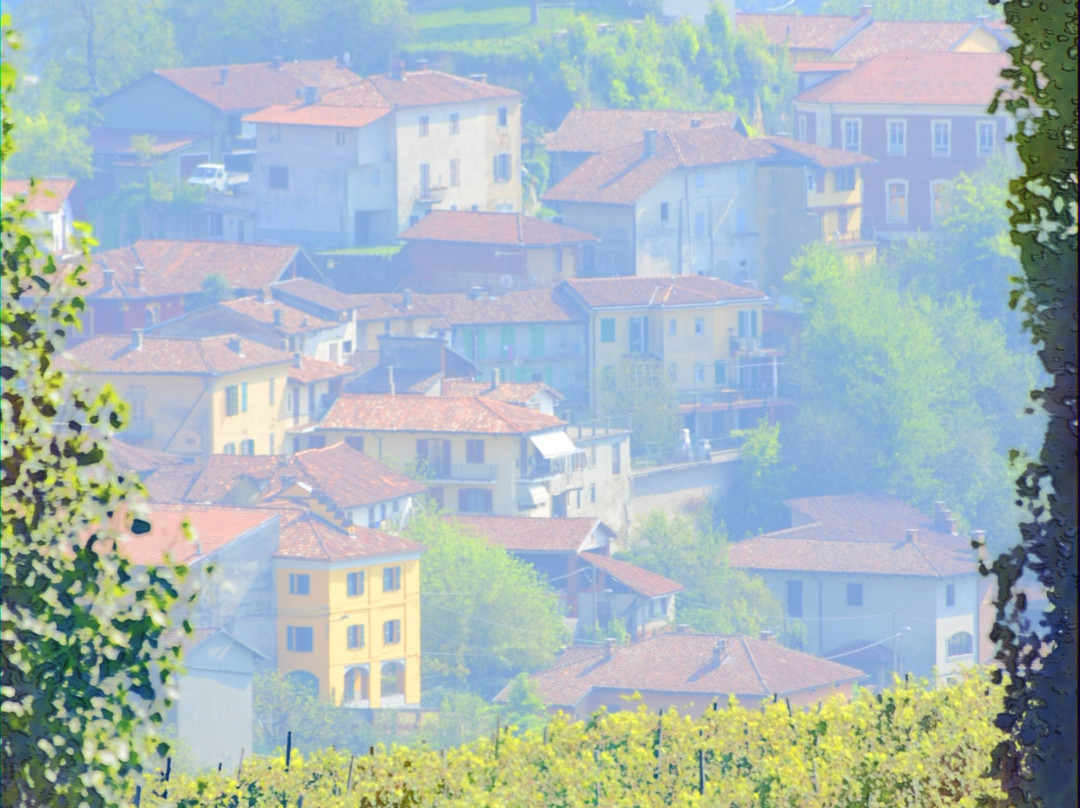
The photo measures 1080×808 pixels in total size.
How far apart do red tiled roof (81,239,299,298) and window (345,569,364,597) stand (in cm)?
1560

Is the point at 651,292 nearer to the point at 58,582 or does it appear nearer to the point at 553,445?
the point at 553,445

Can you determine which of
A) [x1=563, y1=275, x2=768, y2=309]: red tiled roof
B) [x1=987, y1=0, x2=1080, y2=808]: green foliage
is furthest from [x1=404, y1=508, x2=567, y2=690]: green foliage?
[x1=987, y1=0, x2=1080, y2=808]: green foliage

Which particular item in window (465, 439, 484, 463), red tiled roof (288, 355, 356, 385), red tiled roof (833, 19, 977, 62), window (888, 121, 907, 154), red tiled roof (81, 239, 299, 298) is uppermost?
red tiled roof (833, 19, 977, 62)

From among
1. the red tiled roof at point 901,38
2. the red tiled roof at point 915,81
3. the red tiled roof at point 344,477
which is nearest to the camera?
the red tiled roof at point 344,477

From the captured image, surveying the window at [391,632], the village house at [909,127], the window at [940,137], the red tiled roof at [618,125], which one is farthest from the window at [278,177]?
the window at [391,632]

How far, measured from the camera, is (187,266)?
203 feet

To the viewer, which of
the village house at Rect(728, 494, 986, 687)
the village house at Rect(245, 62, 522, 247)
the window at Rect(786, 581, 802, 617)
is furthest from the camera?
the village house at Rect(245, 62, 522, 247)

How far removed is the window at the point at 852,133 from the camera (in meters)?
71.3

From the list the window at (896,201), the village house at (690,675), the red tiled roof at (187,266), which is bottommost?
the village house at (690,675)

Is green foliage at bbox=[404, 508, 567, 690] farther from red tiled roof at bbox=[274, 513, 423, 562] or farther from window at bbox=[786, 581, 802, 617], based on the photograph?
window at bbox=[786, 581, 802, 617]

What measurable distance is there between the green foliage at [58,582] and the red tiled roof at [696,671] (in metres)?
37.9

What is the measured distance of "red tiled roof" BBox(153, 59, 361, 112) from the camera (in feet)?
235

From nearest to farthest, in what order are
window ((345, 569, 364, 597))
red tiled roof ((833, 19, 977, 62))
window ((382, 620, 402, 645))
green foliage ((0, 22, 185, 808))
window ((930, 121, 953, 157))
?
green foliage ((0, 22, 185, 808))
window ((345, 569, 364, 597))
window ((382, 620, 402, 645))
window ((930, 121, 953, 157))
red tiled roof ((833, 19, 977, 62))

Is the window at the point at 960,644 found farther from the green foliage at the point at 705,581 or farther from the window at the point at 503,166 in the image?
the window at the point at 503,166
